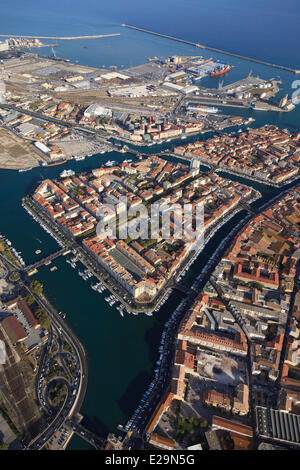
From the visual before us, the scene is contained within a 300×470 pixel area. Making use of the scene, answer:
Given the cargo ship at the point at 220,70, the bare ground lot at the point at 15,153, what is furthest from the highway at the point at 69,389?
the cargo ship at the point at 220,70

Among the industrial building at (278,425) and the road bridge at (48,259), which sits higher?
the road bridge at (48,259)

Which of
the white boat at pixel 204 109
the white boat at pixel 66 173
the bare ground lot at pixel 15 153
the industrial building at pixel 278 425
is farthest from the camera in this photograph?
the white boat at pixel 204 109

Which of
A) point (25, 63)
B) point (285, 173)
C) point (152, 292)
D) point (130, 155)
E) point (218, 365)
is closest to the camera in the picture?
point (218, 365)

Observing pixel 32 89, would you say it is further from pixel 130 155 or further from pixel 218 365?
pixel 218 365

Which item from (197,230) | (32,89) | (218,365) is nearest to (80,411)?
(218,365)

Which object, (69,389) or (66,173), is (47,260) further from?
(66,173)

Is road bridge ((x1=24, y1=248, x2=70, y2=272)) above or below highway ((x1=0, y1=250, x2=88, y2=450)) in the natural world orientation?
above

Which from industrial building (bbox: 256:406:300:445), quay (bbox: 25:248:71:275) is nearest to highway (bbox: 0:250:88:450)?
quay (bbox: 25:248:71:275)

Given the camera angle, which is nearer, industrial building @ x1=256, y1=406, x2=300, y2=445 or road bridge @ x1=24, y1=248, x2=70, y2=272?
industrial building @ x1=256, y1=406, x2=300, y2=445

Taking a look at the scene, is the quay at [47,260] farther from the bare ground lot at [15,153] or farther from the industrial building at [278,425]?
the industrial building at [278,425]

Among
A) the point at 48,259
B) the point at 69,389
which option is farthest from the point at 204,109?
the point at 69,389

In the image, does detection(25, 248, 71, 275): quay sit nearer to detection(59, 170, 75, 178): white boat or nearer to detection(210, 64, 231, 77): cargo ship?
detection(59, 170, 75, 178): white boat
